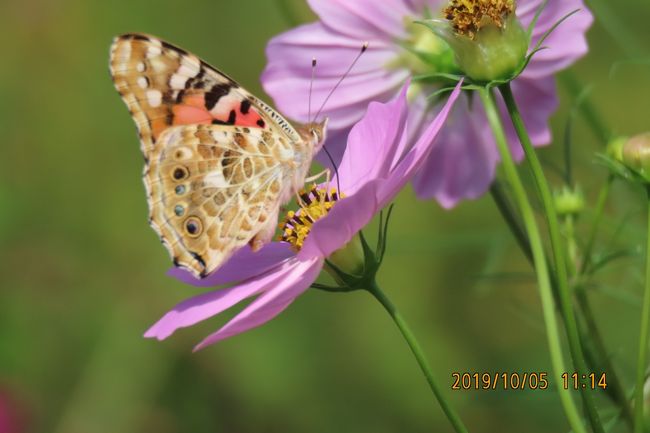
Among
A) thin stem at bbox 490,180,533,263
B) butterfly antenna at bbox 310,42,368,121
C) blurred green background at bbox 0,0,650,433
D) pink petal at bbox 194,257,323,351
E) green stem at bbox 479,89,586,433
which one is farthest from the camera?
blurred green background at bbox 0,0,650,433

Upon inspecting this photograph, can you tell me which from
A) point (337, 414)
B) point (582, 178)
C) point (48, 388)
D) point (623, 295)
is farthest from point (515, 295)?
point (48, 388)

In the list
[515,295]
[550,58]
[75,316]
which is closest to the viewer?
[550,58]

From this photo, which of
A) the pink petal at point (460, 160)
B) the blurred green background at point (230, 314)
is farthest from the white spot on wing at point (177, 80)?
the blurred green background at point (230, 314)

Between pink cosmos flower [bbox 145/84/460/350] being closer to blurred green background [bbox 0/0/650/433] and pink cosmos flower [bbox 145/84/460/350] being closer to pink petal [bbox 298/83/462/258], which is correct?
pink petal [bbox 298/83/462/258]

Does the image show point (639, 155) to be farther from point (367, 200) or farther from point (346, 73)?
point (346, 73)

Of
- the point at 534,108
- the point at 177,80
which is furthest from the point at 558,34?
the point at 177,80

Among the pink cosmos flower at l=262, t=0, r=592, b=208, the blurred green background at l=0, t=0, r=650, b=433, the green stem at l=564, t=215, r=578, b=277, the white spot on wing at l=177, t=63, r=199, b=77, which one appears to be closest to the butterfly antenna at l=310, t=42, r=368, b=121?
the pink cosmos flower at l=262, t=0, r=592, b=208

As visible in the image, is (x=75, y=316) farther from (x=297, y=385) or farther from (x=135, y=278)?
(x=297, y=385)

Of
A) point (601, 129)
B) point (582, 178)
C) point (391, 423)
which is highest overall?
point (601, 129)
